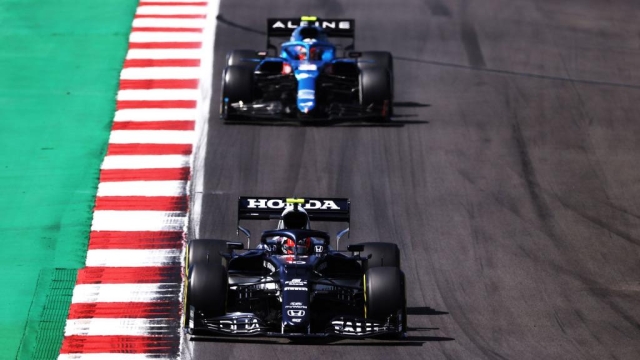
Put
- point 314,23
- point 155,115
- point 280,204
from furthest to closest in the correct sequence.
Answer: point 314,23 < point 155,115 < point 280,204

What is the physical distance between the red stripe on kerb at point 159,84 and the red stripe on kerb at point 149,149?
9.80 feet

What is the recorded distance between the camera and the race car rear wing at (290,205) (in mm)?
20594

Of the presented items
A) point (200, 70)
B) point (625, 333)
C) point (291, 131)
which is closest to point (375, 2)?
point (200, 70)

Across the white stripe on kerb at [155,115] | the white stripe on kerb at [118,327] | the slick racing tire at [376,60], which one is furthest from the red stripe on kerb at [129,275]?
the slick racing tire at [376,60]

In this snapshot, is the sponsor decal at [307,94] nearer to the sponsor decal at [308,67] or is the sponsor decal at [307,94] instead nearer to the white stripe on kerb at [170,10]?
the sponsor decal at [308,67]

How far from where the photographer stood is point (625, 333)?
20203 millimetres

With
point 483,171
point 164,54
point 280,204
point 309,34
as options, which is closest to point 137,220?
point 280,204

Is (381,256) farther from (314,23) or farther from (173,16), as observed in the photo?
(173,16)

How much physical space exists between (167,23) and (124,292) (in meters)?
13.0

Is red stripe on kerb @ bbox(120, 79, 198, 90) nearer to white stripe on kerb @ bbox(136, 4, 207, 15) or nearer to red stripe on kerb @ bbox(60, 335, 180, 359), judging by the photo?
white stripe on kerb @ bbox(136, 4, 207, 15)

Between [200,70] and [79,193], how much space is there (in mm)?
6586

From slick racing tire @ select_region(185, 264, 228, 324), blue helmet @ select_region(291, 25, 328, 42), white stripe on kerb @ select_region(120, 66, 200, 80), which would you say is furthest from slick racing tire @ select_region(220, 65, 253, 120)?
slick racing tire @ select_region(185, 264, 228, 324)

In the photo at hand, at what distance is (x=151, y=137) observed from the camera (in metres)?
26.8

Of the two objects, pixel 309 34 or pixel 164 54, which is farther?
pixel 164 54
